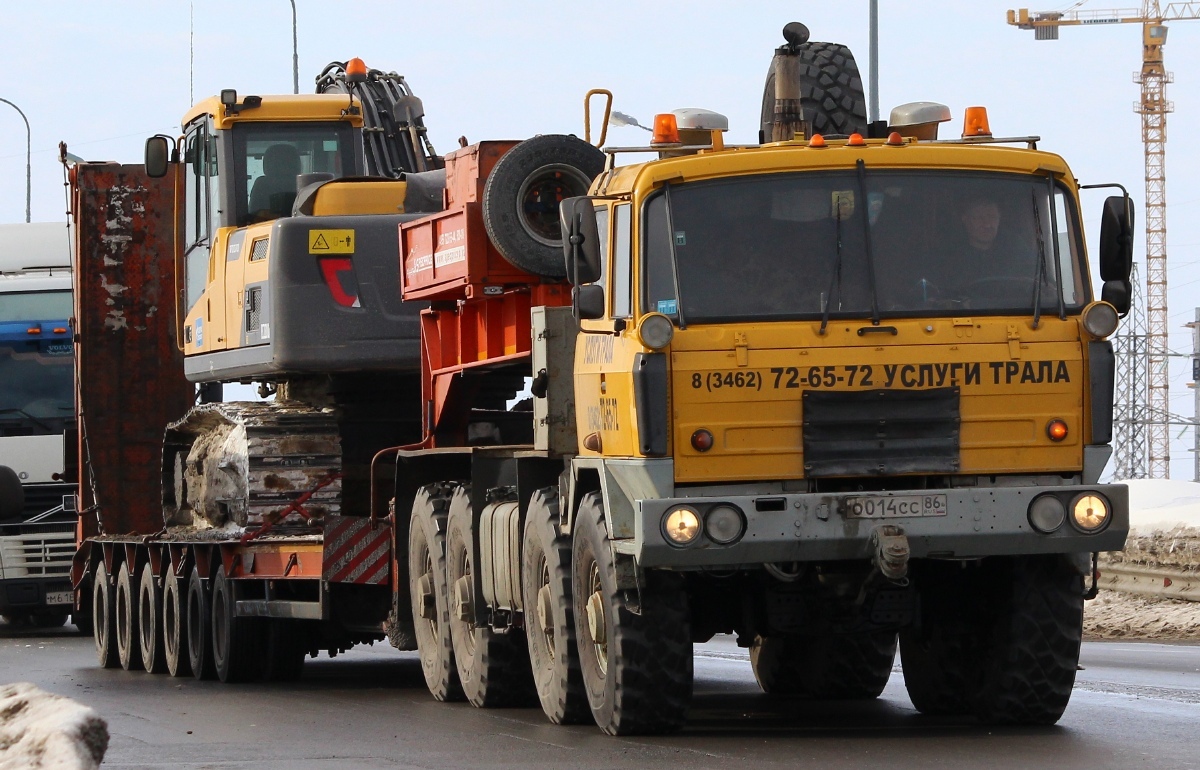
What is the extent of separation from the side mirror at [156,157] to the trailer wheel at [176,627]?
325 centimetres

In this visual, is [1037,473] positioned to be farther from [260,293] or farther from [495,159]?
[260,293]

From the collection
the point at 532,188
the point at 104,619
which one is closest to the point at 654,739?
the point at 532,188

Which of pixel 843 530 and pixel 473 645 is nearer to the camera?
pixel 843 530

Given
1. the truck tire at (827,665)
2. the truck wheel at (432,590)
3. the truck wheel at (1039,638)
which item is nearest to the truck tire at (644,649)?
the truck wheel at (1039,638)

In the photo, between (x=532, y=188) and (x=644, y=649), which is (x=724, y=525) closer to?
(x=644, y=649)

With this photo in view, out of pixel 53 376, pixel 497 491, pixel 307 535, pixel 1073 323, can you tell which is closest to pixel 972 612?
pixel 1073 323

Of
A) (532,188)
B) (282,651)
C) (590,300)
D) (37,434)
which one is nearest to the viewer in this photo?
(590,300)

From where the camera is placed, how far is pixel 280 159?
63.8 feet

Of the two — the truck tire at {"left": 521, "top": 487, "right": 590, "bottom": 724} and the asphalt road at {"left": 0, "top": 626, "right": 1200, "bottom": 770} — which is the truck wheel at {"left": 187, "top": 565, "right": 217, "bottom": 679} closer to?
the asphalt road at {"left": 0, "top": 626, "right": 1200, "bottom": 770}

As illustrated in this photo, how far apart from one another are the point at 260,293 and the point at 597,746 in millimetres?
7295

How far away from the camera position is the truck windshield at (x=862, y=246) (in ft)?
38.5

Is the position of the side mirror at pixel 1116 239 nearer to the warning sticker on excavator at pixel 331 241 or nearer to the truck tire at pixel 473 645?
the truck tire at pixel 473 645

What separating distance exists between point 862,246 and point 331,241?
6867 millimetres

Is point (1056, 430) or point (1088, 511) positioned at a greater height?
point (1056, 430)
